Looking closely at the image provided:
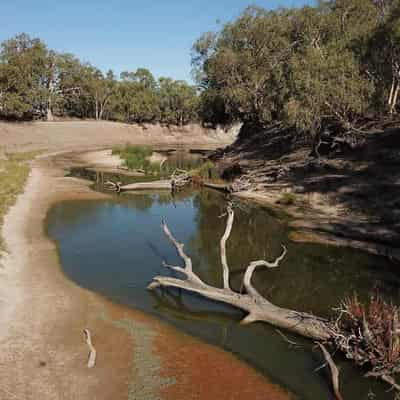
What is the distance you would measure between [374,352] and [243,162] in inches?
1333

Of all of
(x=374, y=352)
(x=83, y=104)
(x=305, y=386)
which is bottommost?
(x=305, y=386)

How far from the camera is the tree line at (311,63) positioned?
28.1m

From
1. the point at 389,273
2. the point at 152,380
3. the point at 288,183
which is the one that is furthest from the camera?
the point at 288,183

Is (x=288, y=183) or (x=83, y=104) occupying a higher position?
(x=83, y=104)

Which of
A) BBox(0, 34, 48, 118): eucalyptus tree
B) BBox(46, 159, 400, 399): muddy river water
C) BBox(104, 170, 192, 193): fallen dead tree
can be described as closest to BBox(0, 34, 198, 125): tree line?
BBox(0, 34, 48, 118): eucalyptus tree

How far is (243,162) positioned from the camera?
42.3 meters

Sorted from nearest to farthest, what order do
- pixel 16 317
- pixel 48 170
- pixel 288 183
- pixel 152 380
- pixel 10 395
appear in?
pixel 10 395, pixel 152 380, pixel 16 317, pixel 288 183, pixel 48 170

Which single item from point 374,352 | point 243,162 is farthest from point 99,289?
point 243,162

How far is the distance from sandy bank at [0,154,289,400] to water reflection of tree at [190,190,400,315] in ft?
13.8

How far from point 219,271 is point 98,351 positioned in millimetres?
6999

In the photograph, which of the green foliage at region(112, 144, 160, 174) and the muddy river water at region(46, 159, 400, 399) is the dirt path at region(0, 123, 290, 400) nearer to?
the muddy river water at region(46, 159, 400, 399)

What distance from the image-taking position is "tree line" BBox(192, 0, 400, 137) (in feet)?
92.1

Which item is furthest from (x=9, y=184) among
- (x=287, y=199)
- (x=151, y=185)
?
(x=287, y=199)

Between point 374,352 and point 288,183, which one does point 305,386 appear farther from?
point 288,183
